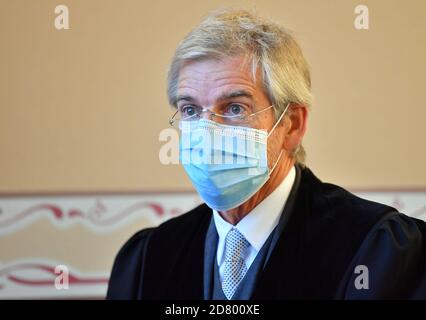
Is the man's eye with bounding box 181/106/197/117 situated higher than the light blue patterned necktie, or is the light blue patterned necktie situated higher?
the man's eye with bounding box 181/106/197/117

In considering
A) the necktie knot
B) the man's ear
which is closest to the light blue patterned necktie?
the necktie knot

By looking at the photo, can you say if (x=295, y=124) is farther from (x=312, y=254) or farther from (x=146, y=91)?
(x=146, y=91)

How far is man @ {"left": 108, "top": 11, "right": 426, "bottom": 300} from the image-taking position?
70.3 inches

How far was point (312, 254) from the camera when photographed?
186 cm

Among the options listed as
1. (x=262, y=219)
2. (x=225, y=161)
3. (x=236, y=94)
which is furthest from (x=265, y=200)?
(x=236, y=94)

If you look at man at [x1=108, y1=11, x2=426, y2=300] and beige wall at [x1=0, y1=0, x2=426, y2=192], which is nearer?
man at [x1=108, y1=11, x2=426, y2=300]

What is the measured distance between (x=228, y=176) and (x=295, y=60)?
1.14 ft

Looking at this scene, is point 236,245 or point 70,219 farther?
point 70,219

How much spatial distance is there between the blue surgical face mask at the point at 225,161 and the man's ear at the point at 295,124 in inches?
1.5

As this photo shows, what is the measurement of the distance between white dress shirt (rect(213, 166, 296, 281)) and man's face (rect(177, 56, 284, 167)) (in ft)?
0.58

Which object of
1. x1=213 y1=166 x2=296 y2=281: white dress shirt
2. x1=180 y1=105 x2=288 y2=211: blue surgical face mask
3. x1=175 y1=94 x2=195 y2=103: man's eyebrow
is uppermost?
x1=175 y1=94 x2=195 y2=103: man's eyebrow

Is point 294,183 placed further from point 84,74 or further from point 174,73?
point 84,74

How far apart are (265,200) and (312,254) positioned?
186 millimetres

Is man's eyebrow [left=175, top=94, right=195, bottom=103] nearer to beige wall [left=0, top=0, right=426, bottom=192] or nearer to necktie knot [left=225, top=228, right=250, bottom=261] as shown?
beige wall [left=0, top=0, right=426, bottom=192]
